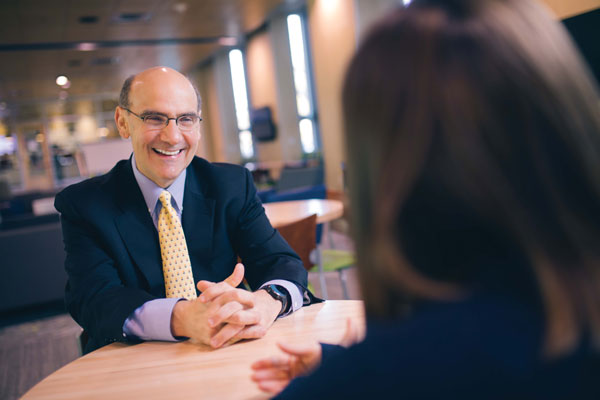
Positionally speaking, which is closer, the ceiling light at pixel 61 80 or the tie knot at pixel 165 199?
the tie knot at pixel 165 199

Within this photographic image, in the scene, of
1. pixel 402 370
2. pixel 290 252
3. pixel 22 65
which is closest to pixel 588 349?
pixel 402 370

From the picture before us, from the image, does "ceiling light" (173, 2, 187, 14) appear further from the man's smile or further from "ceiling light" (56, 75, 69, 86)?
the man's smile

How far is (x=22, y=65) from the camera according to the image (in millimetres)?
9906

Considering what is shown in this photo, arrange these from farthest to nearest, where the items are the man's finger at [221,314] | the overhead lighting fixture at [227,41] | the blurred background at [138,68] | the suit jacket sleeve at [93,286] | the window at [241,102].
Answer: the window at [241,102], the overhead lighting fixture at [227,41], the blurred background at [138,68], the suit jacket sleeve at [93,286], the man's finger at [221,314]

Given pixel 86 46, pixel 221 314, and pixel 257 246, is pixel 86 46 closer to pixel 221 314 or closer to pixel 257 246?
pixel 257 246

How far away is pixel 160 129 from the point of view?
1511mm

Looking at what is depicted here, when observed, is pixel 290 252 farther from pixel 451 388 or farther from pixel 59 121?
pixel 59 121

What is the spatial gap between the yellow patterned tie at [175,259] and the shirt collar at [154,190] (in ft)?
0.27

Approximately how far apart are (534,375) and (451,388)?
0.23 ft

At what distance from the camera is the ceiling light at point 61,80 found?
1178 cm

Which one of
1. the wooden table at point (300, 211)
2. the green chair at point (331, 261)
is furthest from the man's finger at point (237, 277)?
the green chair at point (331, 261)

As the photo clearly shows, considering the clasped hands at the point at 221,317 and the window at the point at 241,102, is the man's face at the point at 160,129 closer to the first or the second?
the clasped hands at the point at 221,317

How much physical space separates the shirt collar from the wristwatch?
422 mm

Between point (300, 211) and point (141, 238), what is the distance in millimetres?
1858
